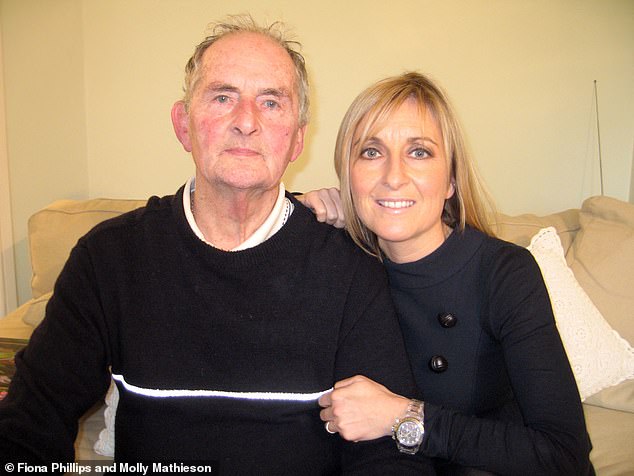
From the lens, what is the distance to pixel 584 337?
1.62 m

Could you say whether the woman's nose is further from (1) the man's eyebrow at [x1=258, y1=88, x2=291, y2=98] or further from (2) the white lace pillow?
(2) the white lace pillow

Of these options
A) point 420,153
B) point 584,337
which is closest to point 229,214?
point 420,153

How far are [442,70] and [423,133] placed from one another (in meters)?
1.64

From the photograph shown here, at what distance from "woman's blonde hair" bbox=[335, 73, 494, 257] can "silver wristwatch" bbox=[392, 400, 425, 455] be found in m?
0.42

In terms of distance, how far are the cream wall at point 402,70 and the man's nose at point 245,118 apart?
1.62m

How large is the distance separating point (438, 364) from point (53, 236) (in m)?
1.48

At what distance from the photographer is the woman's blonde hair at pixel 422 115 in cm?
121

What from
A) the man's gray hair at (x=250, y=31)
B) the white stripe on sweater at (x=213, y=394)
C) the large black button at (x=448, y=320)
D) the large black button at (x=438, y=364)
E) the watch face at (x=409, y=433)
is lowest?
the watch face at (x=409, y=433)

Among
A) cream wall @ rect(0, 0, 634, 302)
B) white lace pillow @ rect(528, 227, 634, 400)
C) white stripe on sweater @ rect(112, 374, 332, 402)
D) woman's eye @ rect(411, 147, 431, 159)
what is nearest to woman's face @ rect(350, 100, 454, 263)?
woman's eye @ rect(411, 147, 431, 159)

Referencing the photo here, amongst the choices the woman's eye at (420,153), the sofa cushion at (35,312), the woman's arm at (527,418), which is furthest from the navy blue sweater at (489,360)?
the sofa cushion at (35,312)

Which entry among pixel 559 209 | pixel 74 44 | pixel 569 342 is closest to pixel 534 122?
pixel 559 209

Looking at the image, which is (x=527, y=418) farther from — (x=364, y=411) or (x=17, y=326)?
(x=17, y=326)

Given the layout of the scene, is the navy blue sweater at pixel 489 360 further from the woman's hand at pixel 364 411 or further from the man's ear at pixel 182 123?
the man's ear at pixel 182 123

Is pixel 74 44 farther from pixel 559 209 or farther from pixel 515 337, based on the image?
pixel 559 209
